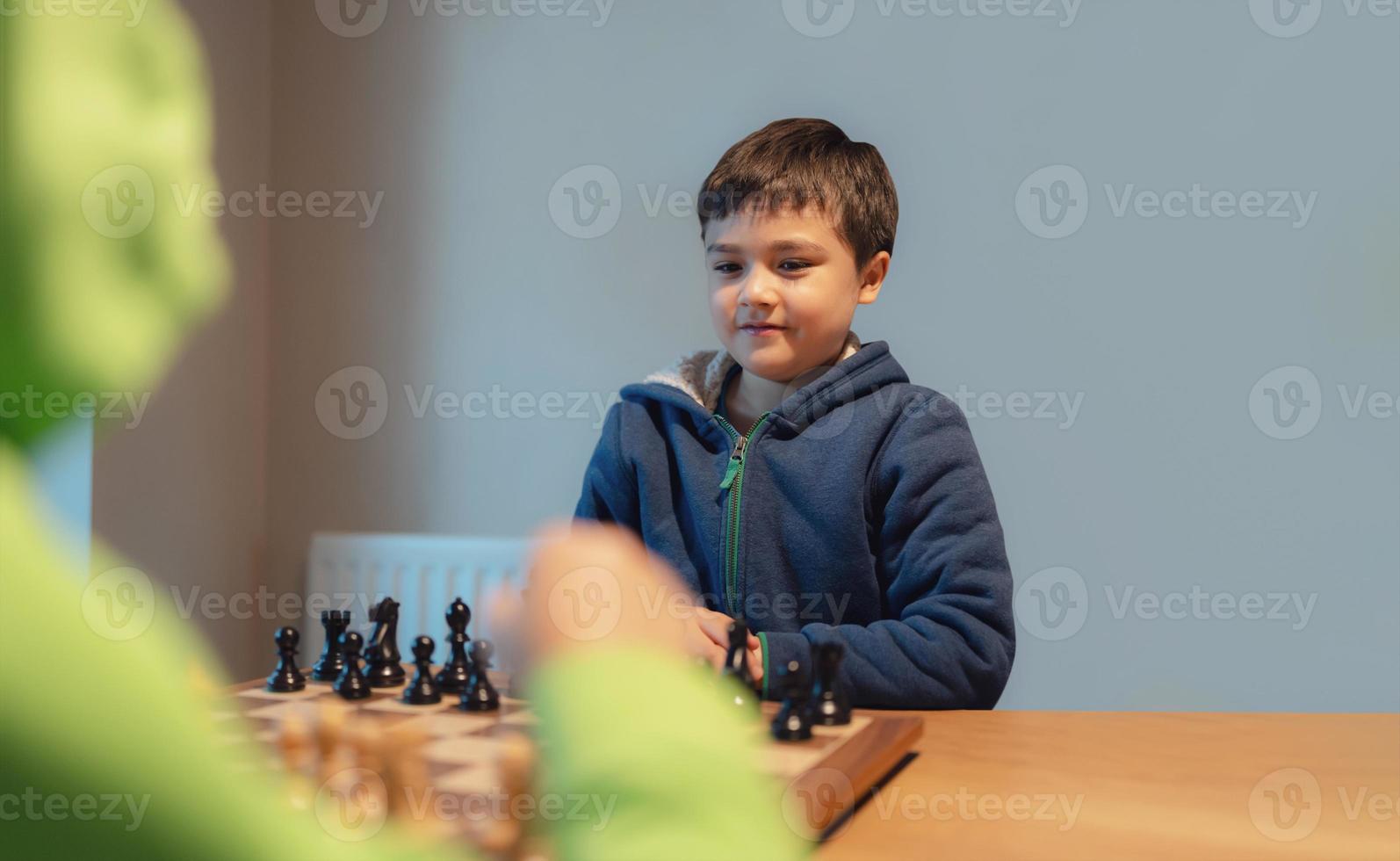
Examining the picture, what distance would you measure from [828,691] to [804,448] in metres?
0.63

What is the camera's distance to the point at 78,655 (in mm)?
105

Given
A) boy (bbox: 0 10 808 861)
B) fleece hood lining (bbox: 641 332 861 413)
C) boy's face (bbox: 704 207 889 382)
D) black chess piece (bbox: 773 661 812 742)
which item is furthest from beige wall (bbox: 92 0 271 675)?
boy (bbox: 0 10 808 861)

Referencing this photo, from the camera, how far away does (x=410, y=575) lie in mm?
2641

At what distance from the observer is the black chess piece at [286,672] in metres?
0.80

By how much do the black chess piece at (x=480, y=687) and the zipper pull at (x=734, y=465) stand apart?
1.79 ft

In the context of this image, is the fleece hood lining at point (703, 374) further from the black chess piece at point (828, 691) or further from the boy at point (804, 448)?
the black chess piece at point (828, 691)

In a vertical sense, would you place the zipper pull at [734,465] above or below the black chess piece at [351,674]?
above

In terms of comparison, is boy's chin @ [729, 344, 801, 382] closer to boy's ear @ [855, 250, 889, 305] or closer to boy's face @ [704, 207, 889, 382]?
boy's face @ [704, 207, 889, 382]

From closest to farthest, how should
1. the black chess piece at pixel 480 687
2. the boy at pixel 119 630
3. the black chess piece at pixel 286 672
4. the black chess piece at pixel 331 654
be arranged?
1. the boy at pixel 119 630
2. the black chess piece at pixel 480 687
3. the black chess piece at pixel 286 672
4. the black chess piece at pixel 331 654

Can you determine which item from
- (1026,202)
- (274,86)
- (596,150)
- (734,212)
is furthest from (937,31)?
(274,86)

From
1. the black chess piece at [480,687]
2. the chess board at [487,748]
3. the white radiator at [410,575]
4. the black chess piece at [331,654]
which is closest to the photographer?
the chess board at [487,748]

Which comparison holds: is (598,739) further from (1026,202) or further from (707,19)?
(707,19)

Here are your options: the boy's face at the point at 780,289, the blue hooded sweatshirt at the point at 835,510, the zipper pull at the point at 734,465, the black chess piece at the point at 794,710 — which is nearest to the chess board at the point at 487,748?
the black chess piece at the point at 794,710

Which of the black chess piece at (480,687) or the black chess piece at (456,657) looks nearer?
the black chess piece at (480,687)
